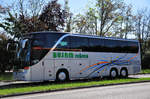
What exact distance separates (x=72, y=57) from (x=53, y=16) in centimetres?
1452

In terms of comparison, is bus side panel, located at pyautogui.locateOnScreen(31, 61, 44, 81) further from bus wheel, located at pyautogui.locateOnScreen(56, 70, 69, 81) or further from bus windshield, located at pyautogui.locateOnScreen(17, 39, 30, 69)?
bus wheel, located at pyautogui.locateOnScreen(56, 70, 69, 81)

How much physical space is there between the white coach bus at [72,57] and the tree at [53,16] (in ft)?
39.4

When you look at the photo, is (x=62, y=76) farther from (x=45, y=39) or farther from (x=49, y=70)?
(x=45, y=39)

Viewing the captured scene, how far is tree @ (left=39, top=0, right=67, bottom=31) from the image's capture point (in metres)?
30.3

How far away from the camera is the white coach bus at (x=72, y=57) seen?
15359 mm

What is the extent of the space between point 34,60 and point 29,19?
Result: 15.0m

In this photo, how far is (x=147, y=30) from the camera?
52.1 meters

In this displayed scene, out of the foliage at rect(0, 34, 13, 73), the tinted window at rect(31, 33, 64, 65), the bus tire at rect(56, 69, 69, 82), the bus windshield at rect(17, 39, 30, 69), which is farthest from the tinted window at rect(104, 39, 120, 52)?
the foliage at rect(0, 34, 13, 73)

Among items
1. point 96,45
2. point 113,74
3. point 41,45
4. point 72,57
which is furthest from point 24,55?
point 113,74

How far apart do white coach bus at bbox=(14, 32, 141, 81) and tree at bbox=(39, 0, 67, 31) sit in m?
12.0

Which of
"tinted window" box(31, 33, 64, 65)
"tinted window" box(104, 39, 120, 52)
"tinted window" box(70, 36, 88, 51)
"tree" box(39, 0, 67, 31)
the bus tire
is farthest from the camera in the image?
"tree" box(39, 0, 67, 31)

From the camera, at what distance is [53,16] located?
100 feet

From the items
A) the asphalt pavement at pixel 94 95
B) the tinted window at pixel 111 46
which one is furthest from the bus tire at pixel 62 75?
the asphalt pavement at pixel 94 95

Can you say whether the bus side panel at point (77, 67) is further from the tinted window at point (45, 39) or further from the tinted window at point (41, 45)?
the tinted window at point (41, 45)
